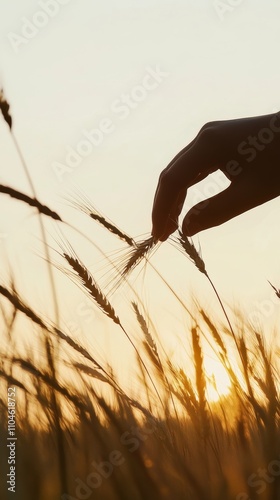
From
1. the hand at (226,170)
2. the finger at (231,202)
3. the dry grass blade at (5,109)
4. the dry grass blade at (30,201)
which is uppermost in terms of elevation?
the dry grass blade at (5,109)

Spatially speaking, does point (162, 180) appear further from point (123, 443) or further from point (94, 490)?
point (94, 490)

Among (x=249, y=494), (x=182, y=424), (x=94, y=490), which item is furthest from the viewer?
(x=182, y=424)

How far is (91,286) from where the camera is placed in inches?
71.4

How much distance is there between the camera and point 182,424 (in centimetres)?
169

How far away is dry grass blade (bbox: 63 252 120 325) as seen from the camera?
179cm

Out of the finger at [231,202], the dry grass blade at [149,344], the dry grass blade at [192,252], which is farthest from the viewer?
the dry grass blade at [192,252]

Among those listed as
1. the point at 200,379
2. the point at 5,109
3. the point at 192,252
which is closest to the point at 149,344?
the point at 200,379

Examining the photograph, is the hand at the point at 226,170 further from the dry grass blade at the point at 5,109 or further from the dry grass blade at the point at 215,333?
the dry grass blade at the point at 5,109

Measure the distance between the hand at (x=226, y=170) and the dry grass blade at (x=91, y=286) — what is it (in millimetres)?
234

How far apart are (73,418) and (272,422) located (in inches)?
20.7

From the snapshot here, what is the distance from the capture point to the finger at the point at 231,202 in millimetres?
1515

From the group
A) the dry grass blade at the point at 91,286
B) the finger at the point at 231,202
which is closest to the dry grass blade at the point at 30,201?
the dry grass blade at the point at 91,286

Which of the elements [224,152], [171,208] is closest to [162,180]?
[171,208]

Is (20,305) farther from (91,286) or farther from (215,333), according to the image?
(215,333)
